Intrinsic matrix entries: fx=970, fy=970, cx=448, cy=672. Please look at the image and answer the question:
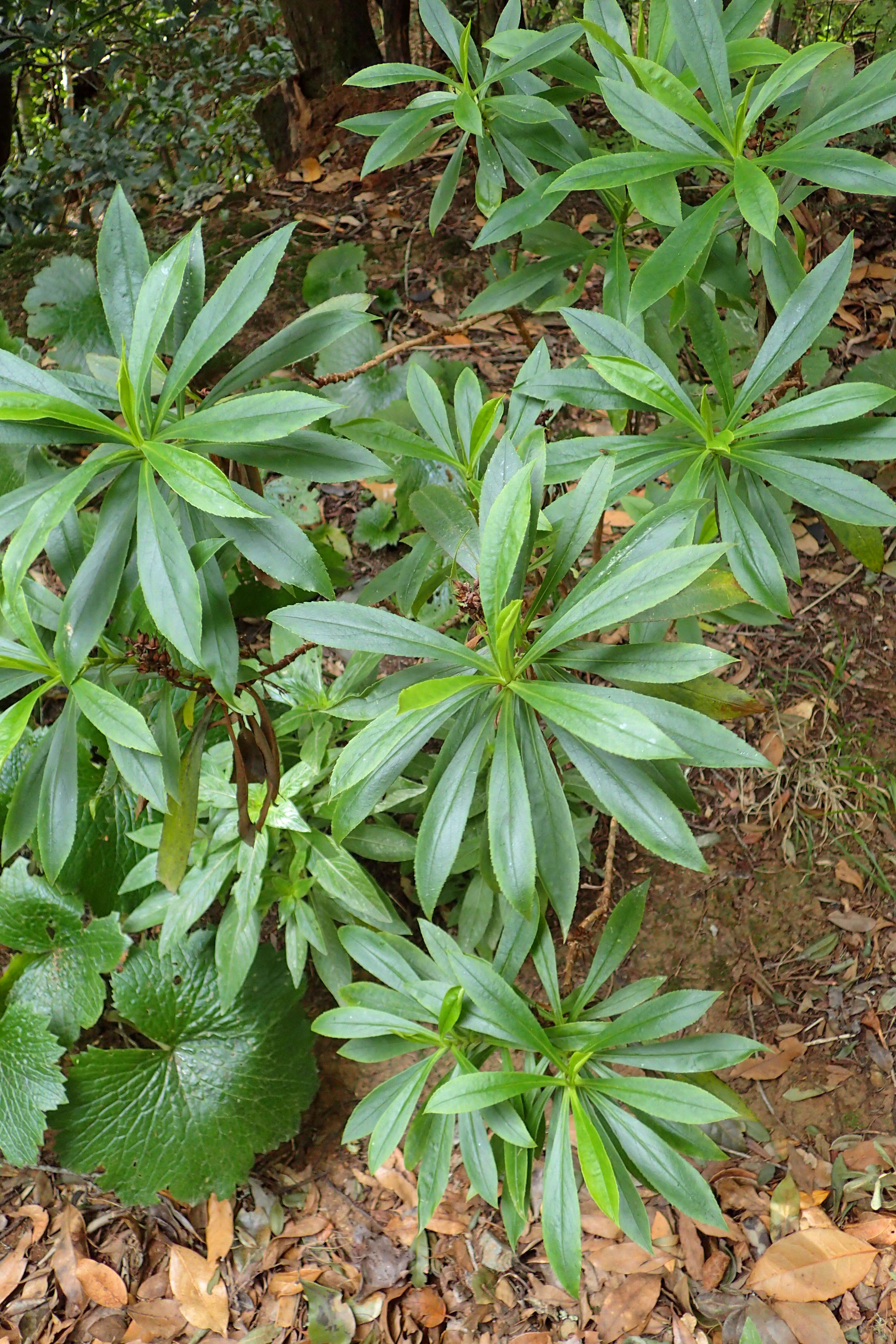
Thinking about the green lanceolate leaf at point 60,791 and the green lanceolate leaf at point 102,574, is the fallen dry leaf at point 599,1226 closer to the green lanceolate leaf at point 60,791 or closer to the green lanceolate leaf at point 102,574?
the green lanceolate leaf at point 60,791

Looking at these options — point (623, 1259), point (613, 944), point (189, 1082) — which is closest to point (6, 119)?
point (189, 1082)

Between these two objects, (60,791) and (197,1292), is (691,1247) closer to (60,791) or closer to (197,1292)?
(197,1292)

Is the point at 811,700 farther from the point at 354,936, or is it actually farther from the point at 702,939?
the point at 354,936

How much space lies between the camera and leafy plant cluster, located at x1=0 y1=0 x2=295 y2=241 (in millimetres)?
3221

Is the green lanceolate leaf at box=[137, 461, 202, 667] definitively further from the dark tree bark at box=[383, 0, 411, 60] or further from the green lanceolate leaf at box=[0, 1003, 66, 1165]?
the dark tree bark at box=[383, 0, 411, 60]

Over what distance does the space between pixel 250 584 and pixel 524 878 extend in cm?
99

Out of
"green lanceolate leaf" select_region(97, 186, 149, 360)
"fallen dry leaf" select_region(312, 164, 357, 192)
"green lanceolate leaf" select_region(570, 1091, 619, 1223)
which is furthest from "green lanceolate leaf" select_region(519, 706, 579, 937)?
"fallen dry leaf" select_region(312, 164, 357, 192)

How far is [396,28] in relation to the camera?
3.35 metres

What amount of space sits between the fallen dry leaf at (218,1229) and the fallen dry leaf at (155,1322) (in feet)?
0.35

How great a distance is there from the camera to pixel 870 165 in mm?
1096

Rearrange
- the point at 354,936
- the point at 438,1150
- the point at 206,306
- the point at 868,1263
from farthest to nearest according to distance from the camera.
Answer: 1. the point at 868,1263
2. the point at 354,936
3. the point at 438,1150
4. the point at 206,306

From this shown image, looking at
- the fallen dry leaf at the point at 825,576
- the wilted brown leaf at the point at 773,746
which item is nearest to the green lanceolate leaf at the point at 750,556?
the wilted brown leaf at the point at 773,746

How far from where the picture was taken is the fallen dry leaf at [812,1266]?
1.68 metres

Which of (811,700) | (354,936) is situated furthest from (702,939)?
(354,936)
